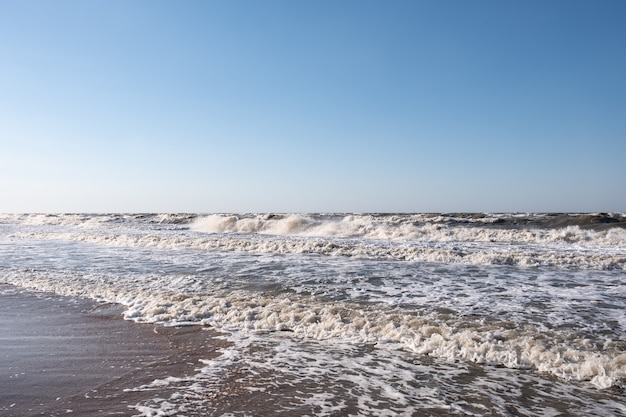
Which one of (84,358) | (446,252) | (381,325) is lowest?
(84,358)

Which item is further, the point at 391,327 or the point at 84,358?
the point at 391,327

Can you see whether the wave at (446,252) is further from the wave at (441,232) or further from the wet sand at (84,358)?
the wet sand at (84,358)

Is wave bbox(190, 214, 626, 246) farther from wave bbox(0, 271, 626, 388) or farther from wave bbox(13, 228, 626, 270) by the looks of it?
wave bbox(0, 271, 626, 388)

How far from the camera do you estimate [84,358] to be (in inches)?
212

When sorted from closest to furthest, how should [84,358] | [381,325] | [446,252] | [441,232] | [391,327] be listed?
[84,358], [391,327], [381,325], [446,252], [441,232]

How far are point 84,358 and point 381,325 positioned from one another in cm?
421

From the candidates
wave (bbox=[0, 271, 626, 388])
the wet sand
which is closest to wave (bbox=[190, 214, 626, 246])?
wave (bbox=[0, 271, 626, 388])

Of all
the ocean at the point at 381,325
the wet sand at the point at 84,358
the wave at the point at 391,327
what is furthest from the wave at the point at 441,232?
the wet sand at the point at 84,358

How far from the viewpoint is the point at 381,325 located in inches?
262

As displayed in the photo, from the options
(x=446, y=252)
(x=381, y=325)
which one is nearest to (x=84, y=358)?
(x=381, y=325)

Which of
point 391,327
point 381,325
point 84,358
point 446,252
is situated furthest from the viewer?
point 446,252

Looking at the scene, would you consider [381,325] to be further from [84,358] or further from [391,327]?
[84,358]

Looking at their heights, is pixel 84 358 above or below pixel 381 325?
below

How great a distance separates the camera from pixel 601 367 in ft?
16.0
